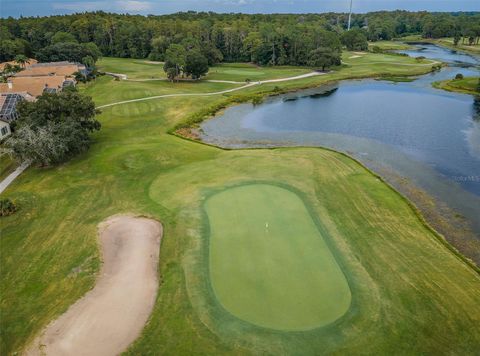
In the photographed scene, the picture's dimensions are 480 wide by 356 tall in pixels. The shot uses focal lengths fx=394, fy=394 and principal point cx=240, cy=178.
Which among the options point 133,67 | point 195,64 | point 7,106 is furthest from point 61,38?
point 7,106

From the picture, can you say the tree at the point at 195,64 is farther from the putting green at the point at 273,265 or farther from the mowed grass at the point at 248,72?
the putting green at the point at 273,265

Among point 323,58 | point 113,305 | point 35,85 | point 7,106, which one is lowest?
point 113,305

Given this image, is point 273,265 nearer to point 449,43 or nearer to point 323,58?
point 323,58

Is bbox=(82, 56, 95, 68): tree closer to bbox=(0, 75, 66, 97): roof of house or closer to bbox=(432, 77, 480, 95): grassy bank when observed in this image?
bbox=(0, 75, 66, 97): roof of house

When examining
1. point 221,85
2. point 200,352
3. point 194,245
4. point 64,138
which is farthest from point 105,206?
point 221,85

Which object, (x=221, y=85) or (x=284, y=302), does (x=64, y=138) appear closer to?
(x=284, y=302)

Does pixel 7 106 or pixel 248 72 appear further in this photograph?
pixel 248 72

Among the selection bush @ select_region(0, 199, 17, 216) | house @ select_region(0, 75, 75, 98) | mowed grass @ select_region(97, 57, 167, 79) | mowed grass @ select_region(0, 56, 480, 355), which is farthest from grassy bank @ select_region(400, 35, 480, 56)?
bush @ select_region(0, 199, 17, 216)

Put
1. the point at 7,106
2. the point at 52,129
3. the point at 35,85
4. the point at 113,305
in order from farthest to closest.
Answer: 1. the point at 35,85
2. the point at 7,106
3. the point at 52,129
4. the point at 113,305
